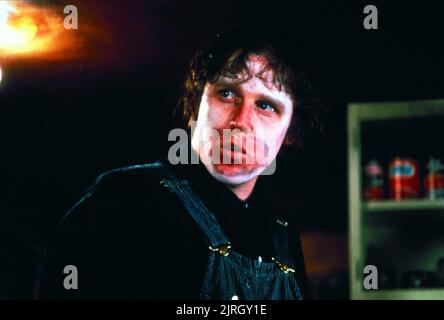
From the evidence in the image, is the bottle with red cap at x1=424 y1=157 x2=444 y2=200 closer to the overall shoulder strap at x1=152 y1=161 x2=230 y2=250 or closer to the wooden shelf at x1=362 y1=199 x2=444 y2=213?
the wooden shelf at x1=362 y1=199 x2=444 y2=213

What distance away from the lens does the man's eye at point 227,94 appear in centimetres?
175

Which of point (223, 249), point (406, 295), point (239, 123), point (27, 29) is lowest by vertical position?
point (406, 295)

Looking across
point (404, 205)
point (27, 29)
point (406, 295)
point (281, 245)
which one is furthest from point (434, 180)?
point (27, 29)

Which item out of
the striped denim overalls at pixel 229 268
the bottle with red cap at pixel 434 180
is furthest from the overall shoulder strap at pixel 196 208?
the bottle with red cap at pixel 434 180

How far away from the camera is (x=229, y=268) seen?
1.63m

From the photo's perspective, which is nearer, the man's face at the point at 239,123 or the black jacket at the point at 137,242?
the black jacket at the point at 137,242

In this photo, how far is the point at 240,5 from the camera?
74.6 inches

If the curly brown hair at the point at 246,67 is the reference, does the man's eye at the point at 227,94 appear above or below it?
below

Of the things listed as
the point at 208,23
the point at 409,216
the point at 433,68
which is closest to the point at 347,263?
the point at 409,216

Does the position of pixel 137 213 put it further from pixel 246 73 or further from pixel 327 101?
pixel 327 101

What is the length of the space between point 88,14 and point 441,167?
1082 millimetres

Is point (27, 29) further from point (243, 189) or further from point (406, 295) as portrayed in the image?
point (406, 295)

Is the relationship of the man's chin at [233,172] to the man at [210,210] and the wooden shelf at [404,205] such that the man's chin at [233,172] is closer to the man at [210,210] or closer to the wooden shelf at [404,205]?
the man at [210,210]

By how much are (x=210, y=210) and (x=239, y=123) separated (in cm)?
23
